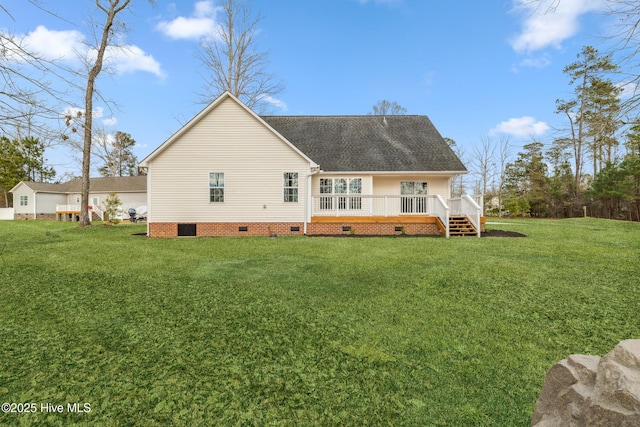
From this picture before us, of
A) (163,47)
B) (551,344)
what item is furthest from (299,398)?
(163,47)

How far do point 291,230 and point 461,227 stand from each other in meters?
7.20

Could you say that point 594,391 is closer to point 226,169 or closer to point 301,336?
point 301,336

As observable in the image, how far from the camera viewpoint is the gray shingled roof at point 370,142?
15.4 metres

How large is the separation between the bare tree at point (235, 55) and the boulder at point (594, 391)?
84.6ft

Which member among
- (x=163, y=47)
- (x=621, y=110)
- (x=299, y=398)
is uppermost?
(x=163, y=47)

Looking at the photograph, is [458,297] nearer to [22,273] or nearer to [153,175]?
[22,273]

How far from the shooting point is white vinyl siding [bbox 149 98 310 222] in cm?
1337

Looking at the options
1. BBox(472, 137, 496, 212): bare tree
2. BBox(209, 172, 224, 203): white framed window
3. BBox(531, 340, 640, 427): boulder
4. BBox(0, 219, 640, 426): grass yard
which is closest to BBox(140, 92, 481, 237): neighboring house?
BBox(209, 172, 224, 203): white framed window

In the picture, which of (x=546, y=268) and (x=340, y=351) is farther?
(x=546, y=268)

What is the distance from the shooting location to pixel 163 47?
13.6m

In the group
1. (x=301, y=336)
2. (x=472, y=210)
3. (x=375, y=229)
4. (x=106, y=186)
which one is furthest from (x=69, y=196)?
(x=301, y=336)

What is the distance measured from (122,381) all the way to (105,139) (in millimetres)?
38468

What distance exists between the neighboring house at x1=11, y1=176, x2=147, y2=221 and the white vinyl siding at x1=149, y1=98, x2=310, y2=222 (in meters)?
19.3

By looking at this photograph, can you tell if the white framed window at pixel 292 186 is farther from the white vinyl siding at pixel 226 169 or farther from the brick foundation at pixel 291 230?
the brick foundation at pixel 291 230
